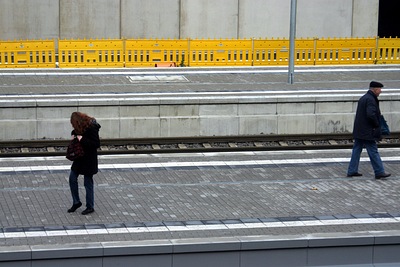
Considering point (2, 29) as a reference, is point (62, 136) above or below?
below

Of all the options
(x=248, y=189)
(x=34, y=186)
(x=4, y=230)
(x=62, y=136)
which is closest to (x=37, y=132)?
(x=62, y=136)

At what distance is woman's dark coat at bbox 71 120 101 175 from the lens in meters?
11.0

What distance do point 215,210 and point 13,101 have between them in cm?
772

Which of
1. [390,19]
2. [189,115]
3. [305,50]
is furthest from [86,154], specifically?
[390,19]

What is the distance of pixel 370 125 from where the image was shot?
13.3 metres

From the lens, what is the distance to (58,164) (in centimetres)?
1438

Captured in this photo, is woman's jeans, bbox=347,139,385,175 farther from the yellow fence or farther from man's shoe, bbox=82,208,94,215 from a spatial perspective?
the yellow fence

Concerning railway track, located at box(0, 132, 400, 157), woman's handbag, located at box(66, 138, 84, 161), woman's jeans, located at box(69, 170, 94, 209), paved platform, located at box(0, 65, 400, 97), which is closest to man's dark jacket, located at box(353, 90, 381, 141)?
railway track, located at box(0, 132, 400, 157)

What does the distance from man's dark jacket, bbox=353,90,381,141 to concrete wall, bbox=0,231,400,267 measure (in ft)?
11.1

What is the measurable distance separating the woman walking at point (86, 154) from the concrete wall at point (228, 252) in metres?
1.96

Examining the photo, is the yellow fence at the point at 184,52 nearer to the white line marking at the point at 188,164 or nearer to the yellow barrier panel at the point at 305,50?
the yellow barrier panel at the point at 305,50

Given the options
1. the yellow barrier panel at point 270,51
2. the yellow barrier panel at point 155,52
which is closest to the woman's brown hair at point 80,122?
the yellow barrier panel at point 155,52

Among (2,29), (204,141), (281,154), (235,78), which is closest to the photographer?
(281,154)

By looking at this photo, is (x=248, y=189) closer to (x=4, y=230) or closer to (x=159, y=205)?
(x=159, y=205)
